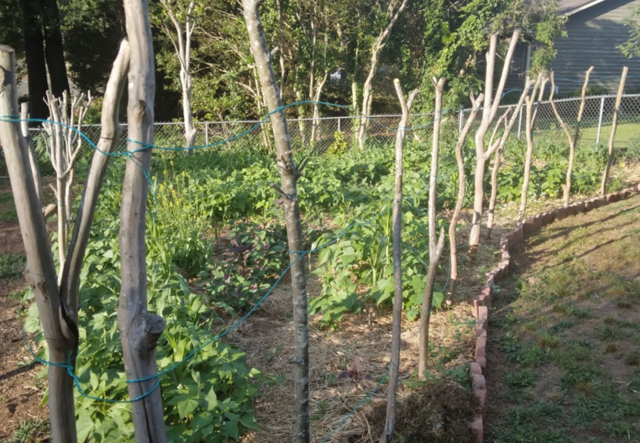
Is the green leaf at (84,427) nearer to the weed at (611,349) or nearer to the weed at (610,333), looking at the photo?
the weed at (611,349)

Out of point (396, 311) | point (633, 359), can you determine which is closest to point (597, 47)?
point (633, 359)

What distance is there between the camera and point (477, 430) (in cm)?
299

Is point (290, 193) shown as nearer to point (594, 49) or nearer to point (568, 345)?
point (568, 345)

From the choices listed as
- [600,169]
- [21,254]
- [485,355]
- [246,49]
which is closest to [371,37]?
[246,49]

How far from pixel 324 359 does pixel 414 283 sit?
3.15ft

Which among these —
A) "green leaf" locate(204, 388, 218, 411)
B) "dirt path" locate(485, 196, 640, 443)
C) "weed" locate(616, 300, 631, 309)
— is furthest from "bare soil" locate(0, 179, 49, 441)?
"weed" locate(616, 300, 631, 309)

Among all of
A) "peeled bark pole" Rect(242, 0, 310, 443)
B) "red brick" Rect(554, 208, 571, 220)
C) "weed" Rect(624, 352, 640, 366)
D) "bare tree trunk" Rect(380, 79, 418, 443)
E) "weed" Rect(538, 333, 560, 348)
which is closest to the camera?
"peeled bark pole" Rect(242, 0, 310, 443)

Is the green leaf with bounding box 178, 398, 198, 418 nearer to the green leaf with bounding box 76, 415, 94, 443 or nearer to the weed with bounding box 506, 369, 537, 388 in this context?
the green leaf with bounding box 76, 415, 94, 443

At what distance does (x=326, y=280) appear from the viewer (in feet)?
15.3

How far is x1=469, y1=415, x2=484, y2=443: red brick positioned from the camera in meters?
2.98

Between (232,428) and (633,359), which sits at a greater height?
(232,428)

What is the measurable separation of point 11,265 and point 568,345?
5303mm

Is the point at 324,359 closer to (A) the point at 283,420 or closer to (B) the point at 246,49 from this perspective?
(A) the point at 283,420

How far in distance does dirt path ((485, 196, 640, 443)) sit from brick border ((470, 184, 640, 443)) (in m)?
0.14
